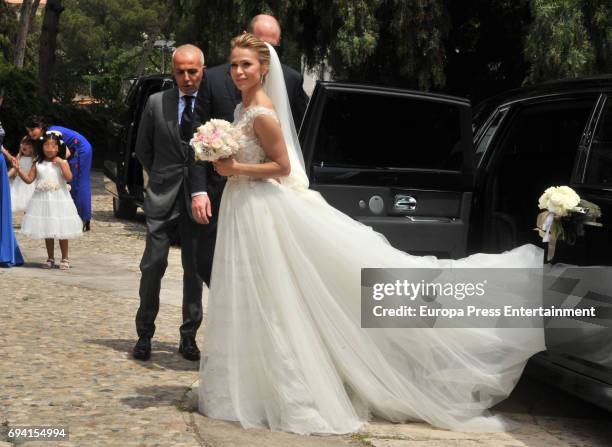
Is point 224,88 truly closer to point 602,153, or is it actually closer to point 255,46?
point 255,46

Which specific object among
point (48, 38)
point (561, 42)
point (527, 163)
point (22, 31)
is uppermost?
point (22, 31)

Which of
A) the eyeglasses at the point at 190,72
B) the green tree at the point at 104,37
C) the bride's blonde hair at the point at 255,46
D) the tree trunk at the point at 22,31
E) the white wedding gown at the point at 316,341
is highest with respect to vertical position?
the green tree at the point at 104,37

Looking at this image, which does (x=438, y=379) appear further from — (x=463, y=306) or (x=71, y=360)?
(x=71, y=360)

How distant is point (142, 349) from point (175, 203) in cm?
98

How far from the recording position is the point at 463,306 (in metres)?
5.72

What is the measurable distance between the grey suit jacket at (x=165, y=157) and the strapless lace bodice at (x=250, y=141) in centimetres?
110

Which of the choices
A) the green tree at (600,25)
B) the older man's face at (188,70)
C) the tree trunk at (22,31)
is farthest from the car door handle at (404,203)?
the tree trunk at (22,31)

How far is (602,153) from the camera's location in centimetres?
552

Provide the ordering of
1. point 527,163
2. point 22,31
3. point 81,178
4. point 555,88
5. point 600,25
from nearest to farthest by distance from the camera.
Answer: point 555,88 < point 527,163 < point 81,178 < point 600,25 < point 22,31

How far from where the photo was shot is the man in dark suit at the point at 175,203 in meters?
6.95

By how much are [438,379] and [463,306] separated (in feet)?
1.39

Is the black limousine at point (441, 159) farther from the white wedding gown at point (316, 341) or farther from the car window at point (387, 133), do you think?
the white wedding gown at point (316, 341)

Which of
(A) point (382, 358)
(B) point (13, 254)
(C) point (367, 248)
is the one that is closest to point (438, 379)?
(A) point (382, 358)

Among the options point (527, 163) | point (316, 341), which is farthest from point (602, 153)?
point (316, 341)
